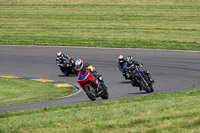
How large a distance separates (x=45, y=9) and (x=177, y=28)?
16.4 m

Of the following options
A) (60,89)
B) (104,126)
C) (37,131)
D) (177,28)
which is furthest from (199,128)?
(177,28)

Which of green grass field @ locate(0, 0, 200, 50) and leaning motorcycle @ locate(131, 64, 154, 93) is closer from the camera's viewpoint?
leaning motorcycle @ locate(131, 64, 154, 93)

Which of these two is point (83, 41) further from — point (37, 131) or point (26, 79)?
point (37, 131)

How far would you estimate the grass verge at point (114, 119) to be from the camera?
30.6 ft

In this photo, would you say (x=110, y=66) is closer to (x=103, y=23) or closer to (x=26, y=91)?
(x=26, y=91)

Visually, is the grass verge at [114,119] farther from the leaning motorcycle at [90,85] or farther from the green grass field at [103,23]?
the green grass field at [103,23]

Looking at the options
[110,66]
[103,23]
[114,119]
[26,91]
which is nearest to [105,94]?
[26,91]

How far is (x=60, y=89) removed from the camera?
2038cm

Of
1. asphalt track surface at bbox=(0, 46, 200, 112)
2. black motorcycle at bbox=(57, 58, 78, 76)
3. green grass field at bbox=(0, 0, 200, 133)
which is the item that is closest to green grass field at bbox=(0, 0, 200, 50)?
green grass field at bbox=(0, 0, 200, 133)

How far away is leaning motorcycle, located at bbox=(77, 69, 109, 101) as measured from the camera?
52.2 ft

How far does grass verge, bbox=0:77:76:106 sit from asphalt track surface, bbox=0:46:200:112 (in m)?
1.02

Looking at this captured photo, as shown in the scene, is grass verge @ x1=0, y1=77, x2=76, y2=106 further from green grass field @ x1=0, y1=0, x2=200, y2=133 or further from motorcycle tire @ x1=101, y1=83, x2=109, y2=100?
motorcycle tire @ x1=101, y1=83, x2=109, y2=100

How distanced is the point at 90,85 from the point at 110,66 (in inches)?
426

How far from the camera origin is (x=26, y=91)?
66.3ft
